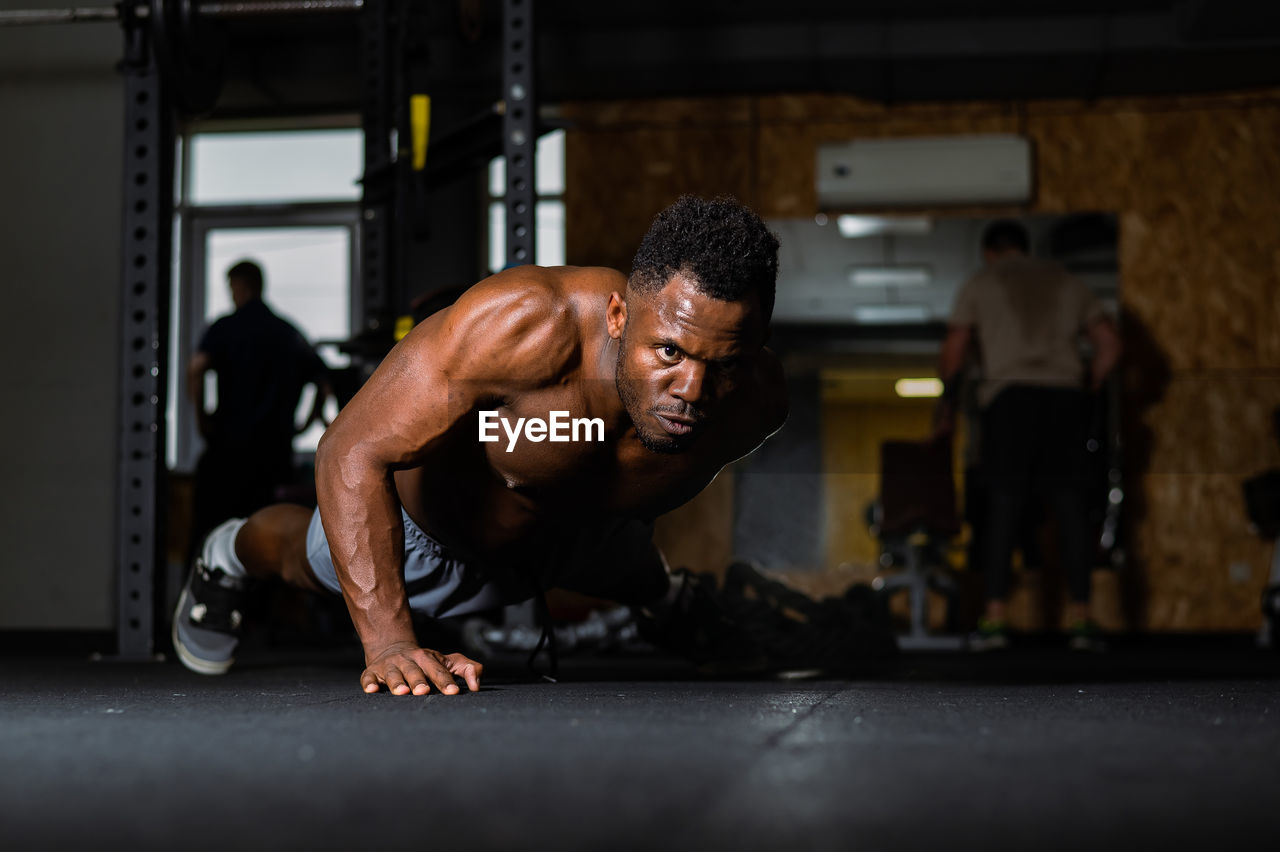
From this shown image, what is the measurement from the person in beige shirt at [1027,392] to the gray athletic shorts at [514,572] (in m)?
1.85

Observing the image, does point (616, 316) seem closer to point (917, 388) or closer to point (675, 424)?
point (675, 424)

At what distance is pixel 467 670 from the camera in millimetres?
1511

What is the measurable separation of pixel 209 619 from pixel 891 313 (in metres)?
3.27

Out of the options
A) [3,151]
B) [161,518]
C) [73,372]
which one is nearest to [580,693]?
[161,518]

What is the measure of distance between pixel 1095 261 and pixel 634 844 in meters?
4.55

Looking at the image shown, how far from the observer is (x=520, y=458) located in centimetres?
A: 167

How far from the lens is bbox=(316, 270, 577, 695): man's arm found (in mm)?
1555

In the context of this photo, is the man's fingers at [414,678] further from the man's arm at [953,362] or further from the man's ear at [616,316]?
the man's arm at [953,362]

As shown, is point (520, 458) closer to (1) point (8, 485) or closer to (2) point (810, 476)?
(2) point (810, 476)

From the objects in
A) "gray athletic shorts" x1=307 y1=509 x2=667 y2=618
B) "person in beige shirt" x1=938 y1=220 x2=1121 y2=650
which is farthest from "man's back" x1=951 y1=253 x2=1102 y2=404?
"gray athletic shorts" x1=307 y1=509 x2=667 y2=618

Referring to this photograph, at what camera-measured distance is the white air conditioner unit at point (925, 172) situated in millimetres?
4840

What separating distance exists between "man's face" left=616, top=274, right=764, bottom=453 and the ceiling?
10.5 feet

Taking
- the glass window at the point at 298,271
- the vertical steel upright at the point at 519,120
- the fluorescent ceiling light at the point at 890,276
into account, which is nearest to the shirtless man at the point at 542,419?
the vertical steel upright at the point at 519,120

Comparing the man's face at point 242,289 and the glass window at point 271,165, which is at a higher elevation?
the glass window at point 271,165
